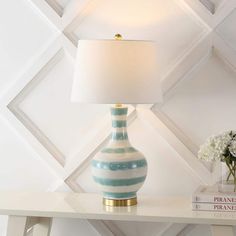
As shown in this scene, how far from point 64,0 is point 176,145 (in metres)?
0.61

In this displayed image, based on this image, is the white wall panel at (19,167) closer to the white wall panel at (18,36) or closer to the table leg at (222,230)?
the white wall panel at (18,36)

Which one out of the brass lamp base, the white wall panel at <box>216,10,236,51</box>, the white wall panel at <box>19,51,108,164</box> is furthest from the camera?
the white wall panel at <box>19,51,108,164</box>

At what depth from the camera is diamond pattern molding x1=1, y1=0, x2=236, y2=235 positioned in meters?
1.60

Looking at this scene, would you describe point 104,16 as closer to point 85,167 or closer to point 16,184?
point 85,167

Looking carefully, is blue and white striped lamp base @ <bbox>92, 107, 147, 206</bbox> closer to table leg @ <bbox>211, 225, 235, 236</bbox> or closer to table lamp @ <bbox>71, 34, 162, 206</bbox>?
table lamp @ <bbox>71, 34, 162, 206</bbox>

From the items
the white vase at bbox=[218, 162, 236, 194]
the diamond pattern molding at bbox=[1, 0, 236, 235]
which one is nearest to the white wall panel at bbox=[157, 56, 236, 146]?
the diamond pattern molding at bbox=[1, 0, 236, 235]

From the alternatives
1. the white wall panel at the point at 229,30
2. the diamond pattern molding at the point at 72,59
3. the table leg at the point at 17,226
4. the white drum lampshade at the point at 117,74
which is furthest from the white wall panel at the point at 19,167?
the white wall panel at the point at 229,30

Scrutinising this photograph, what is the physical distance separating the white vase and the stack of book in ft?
0.10

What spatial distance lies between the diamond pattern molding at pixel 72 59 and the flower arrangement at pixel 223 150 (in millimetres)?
178

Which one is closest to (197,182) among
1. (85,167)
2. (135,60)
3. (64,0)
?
(85,167)

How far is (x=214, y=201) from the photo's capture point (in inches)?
56.4

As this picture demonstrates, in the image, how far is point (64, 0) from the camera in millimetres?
1703

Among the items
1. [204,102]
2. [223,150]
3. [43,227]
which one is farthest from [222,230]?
[43,227]

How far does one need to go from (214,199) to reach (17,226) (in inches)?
22.6
